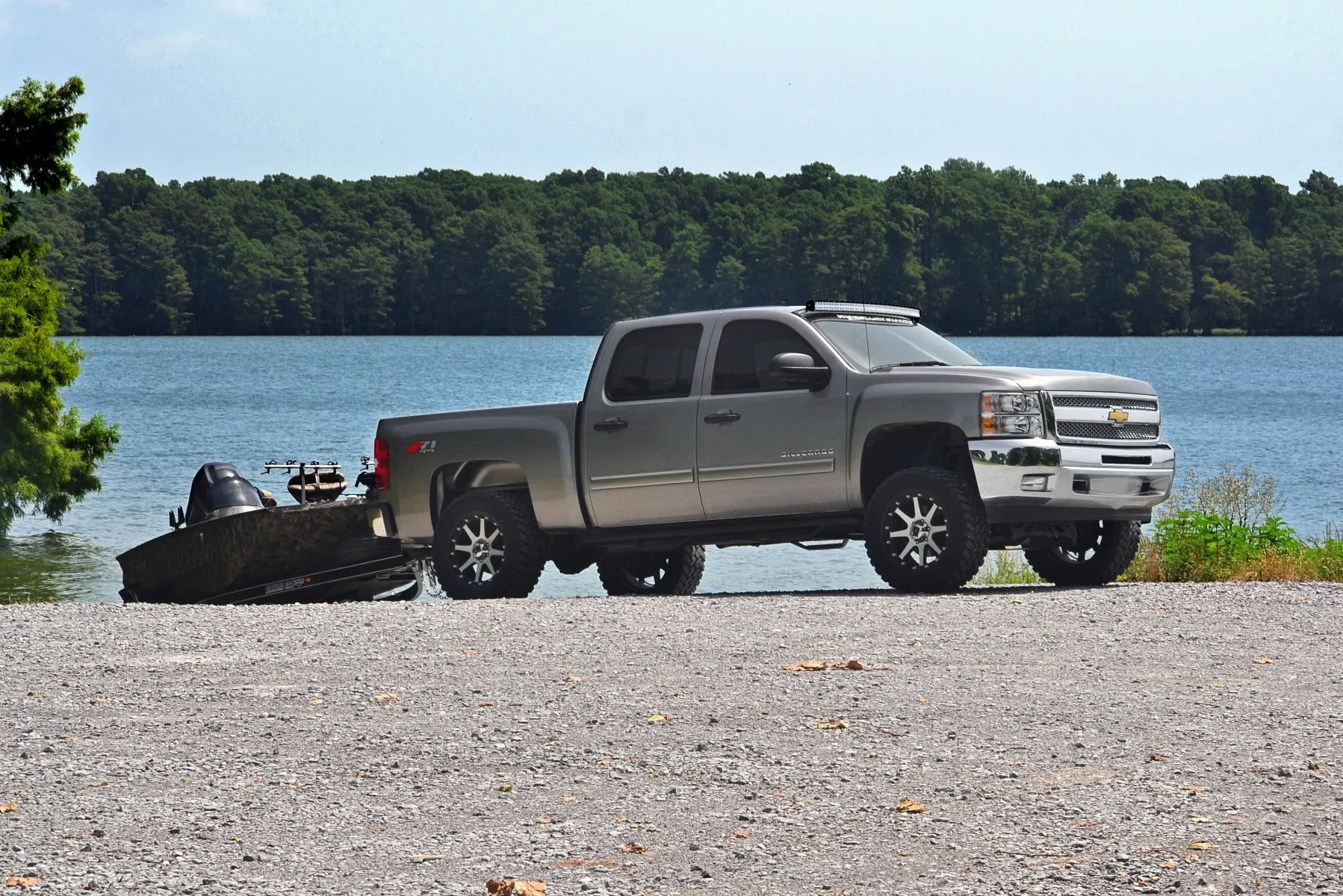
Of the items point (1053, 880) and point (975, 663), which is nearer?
point (1053, 880)

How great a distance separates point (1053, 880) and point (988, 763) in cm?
148

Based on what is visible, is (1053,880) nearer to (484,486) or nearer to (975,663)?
(975,663)

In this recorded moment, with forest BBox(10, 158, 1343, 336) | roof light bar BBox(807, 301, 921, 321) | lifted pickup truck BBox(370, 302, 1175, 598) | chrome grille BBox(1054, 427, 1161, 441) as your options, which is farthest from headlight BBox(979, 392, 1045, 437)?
forest BBox(10, 158, 1343, 336)

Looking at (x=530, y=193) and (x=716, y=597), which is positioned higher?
(x=530, y=193)

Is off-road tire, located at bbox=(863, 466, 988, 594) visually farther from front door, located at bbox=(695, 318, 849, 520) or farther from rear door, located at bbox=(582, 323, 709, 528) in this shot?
rear door, located at bbox=(582, 323, 709, 528)

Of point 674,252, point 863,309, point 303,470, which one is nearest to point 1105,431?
point 863,309

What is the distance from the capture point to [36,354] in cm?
2909

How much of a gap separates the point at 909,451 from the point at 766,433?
3.28 feet

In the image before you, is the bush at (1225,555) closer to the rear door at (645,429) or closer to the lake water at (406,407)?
the rear door at (645,429)

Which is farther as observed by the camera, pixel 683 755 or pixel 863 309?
pixel 863 309

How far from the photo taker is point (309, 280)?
152 m

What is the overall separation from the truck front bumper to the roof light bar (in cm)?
138

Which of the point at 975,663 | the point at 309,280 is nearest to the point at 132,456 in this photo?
the point at 975,663

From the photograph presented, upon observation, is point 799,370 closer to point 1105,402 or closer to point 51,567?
point 1105,402
